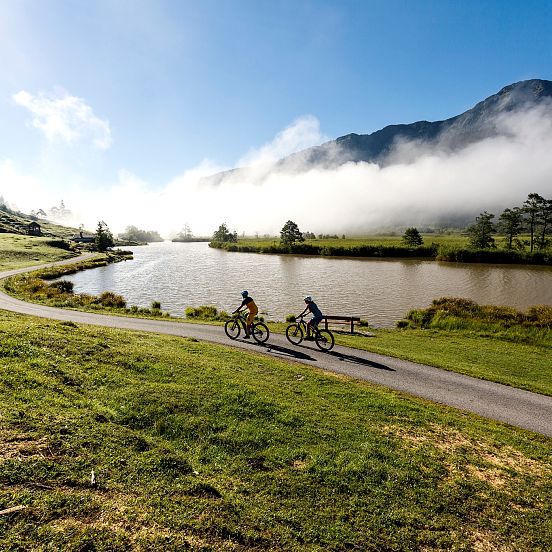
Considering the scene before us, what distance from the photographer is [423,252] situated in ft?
418

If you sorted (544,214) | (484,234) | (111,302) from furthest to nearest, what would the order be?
1. (484,234)
2. (544,214)
3. (111,302)

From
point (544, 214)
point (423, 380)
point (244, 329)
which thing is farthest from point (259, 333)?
point (544, 214)

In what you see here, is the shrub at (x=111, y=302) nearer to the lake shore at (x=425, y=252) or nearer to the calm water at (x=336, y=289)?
the calm water at (x=336, y=289)

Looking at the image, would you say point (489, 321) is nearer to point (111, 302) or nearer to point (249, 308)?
point (249, 308)

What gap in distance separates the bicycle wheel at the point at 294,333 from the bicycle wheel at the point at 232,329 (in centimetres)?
385

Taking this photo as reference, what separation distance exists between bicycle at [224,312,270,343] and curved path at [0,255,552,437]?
2.09 feet

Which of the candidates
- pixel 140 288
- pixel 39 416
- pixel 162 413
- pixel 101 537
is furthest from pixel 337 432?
pixel 140 288

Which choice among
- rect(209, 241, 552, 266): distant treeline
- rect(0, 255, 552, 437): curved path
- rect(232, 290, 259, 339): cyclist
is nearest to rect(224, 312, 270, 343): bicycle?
rect(232, 290, 259, 339): cyclist

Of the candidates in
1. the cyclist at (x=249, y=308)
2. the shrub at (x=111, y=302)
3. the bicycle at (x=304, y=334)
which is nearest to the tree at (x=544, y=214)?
the bicycle at (x=304, y=334)

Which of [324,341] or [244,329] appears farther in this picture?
[244,329]

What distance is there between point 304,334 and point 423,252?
116 meters

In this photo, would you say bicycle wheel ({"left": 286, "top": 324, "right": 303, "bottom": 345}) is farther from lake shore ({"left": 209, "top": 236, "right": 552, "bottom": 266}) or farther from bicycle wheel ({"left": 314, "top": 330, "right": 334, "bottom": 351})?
lake shore ({"left": 209, "top": 236, "right": 552, "bottom": 266})

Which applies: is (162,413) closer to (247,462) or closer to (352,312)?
(247,462)

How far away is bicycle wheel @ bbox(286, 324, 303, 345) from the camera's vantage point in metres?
24.6
